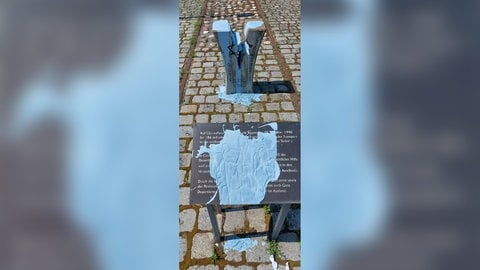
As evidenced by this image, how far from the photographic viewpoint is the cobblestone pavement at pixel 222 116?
2.00 metres

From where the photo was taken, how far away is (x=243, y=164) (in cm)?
139

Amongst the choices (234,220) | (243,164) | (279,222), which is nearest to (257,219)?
(234,220)

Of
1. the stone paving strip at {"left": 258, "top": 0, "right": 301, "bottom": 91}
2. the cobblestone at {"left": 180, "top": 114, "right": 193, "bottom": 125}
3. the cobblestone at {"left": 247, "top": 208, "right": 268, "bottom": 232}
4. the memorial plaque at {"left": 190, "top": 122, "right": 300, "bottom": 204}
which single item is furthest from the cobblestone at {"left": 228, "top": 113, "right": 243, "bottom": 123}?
the stone paving strip at {"left": 258, "top": 0, "right": 301, "bottom": 91}

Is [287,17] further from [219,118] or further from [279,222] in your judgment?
[219,118]

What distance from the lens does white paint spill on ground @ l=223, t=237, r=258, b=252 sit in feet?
6.97

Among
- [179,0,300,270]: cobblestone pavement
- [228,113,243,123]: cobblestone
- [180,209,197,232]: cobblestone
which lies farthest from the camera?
[228,113,243,123]: cobblestone

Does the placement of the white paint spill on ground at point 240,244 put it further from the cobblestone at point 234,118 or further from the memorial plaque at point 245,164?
the cobblestone at point 234,118

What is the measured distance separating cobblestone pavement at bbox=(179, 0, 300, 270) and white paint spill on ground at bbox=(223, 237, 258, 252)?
0.03 m

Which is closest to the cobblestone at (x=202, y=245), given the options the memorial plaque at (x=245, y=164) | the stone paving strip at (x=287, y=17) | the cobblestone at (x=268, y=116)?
the memorial plaque at (x=245, y=164)

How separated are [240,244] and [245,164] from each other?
37.3 inches

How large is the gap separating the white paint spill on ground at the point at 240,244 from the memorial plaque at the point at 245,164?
63 cm

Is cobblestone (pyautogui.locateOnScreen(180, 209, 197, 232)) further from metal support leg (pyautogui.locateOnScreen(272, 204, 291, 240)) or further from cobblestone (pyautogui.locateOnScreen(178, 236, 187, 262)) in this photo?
metal support leg (pyautogui.locateOnScreen(272, 204, 291, 240))
